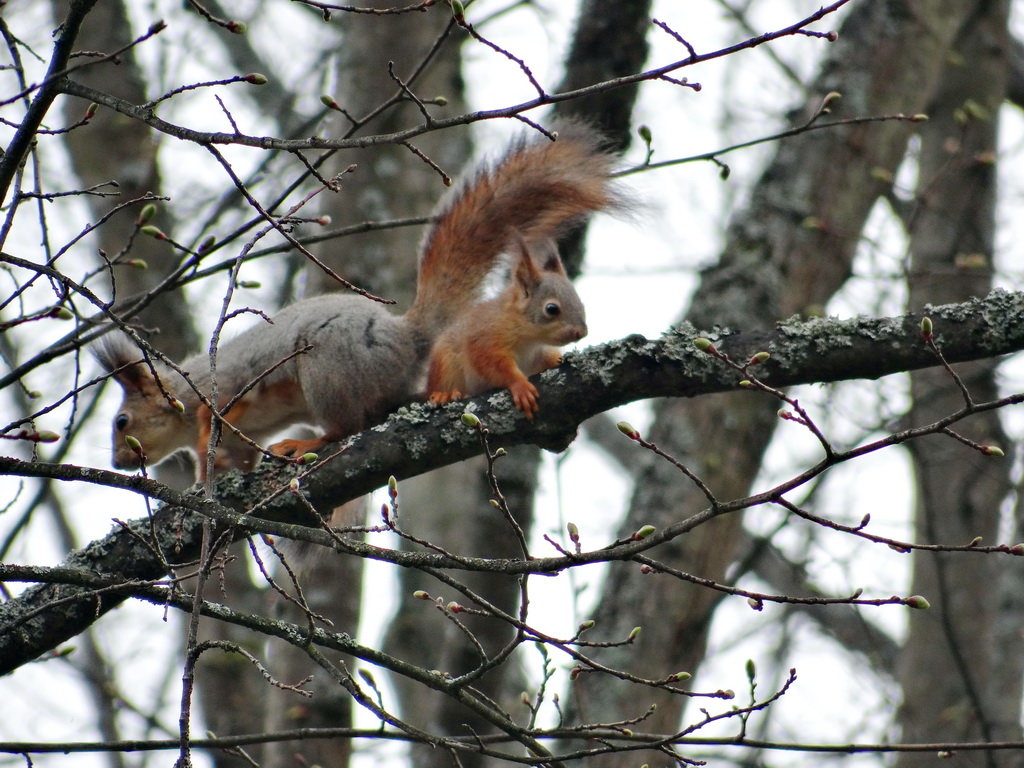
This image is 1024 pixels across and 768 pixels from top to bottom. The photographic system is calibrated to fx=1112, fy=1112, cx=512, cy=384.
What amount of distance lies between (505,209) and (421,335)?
55 cm

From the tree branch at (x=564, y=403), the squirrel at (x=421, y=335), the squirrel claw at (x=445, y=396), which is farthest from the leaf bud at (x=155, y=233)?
the squirrel claw at (x=445, y=396)

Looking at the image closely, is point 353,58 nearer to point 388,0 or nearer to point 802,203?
point 388,0

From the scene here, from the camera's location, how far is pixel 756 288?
15.0ft

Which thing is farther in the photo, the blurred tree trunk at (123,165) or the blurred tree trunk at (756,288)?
the blurred tree trunk at (123,165)

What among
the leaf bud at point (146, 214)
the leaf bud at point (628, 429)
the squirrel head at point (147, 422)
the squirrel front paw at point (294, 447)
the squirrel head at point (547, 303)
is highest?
the squirrel head at point (547, 303)

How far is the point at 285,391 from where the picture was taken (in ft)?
12.9

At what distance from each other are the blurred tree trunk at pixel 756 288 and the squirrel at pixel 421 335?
756mm

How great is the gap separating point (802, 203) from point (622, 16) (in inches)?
43.3

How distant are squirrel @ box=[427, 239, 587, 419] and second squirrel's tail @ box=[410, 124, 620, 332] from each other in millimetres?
92

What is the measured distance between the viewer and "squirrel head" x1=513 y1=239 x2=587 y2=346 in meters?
4.05

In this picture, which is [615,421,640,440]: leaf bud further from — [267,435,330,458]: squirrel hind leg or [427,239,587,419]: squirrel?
[267,435,330,458]: squirrel hind leg

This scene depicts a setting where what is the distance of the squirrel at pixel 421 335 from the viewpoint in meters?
3.72

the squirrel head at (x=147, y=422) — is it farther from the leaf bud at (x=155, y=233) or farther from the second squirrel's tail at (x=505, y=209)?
the leaf bud at (x=155, y=233)

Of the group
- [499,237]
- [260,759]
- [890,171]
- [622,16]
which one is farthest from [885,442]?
[260,759]
